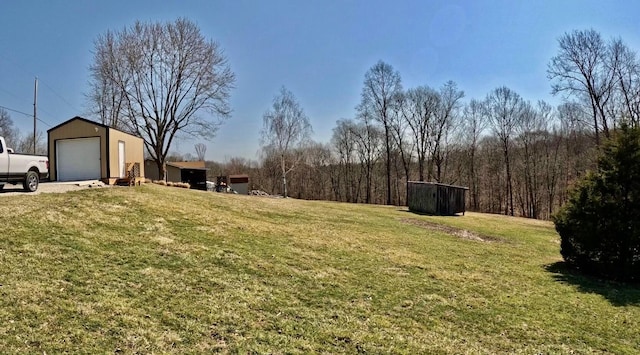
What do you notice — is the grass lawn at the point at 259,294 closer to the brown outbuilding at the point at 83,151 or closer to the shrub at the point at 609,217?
the shrub at the point at 609,217

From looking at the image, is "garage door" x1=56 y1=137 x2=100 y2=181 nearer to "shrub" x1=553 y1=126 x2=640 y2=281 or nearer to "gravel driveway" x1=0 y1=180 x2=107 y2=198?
"gravel driveway" x1=0 y1=180 x2=107 y2=198

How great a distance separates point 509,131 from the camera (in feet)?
129

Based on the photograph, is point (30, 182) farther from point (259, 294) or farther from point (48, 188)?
point (259, 294)

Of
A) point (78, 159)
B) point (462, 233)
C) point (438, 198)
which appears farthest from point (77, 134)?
point (438, 198)

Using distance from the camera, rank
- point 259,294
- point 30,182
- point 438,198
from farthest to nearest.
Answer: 1. point 438,198
2. point 30,182
3. point 259,294

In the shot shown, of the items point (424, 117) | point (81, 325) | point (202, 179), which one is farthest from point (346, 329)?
point (424, 117)

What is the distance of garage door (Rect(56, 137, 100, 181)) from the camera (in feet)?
50.3

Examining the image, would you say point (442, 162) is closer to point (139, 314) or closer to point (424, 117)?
point (424, 117)

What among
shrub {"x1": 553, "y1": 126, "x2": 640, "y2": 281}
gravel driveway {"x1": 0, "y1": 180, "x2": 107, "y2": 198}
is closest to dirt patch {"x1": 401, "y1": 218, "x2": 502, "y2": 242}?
shrub {"x1": 553, "y1": 126, "x2": 640, "y2": 281}

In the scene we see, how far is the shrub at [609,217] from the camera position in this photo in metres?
7.49

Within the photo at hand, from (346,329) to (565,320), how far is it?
3230 mm

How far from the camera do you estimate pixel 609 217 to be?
7.71 m

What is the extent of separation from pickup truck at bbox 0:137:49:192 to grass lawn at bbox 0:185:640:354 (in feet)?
5.42

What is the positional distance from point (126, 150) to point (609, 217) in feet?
59.5
